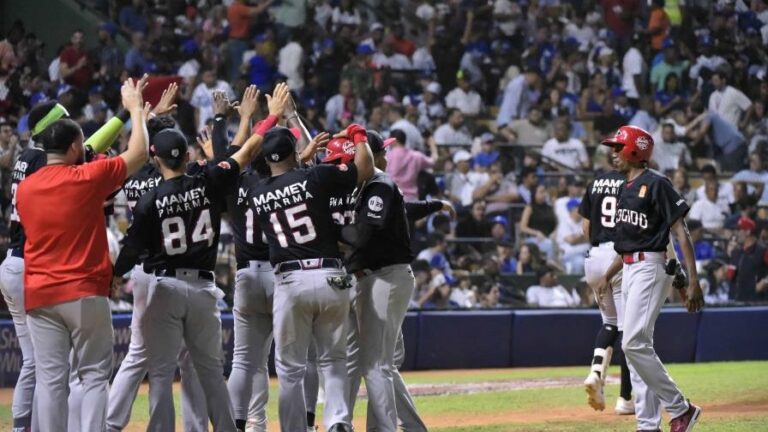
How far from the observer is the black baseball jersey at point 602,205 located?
9289 millimetres

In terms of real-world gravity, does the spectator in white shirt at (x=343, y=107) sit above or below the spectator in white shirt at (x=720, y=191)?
above

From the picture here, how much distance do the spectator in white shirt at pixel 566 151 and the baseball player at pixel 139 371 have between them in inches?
418

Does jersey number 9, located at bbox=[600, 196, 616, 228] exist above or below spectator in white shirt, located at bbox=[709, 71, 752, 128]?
below

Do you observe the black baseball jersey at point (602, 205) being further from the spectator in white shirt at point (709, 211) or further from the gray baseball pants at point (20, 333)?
the spectator in white shirt at point (709, 211)

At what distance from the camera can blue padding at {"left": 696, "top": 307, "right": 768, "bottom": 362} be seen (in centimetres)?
1493

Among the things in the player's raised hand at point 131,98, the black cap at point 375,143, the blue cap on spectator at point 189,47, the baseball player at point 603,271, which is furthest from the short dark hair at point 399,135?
the player's raised hand at point 131,98

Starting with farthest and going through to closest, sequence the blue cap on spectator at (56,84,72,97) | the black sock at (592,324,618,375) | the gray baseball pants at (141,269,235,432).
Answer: the blue cap on spectator at (56,84,72,97), the black sock at (592,324,618,375), the gray baseball pants at (141,269,235,432)

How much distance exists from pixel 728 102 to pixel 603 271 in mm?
10711

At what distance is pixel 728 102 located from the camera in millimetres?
19750

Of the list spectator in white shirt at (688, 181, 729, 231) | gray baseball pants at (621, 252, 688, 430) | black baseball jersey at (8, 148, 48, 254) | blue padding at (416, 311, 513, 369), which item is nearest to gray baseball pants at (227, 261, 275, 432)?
black baseball jersey at (8, 148, 48, 254)

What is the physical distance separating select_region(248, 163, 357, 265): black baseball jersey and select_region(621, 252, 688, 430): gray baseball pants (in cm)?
205

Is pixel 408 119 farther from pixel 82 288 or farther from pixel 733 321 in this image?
pixel 82 288

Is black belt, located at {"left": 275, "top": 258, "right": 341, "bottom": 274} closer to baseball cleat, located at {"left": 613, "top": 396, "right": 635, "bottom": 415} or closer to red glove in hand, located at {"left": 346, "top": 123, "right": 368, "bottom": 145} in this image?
red glove in hand, located at {"left": 346, "top": 123, "right": 368, "bottom": 145}

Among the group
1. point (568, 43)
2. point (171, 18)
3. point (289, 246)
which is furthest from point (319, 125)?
point (289, 246)
